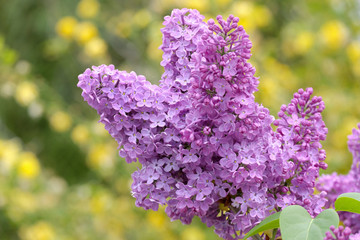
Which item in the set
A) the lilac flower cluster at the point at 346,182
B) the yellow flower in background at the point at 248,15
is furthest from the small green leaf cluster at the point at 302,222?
the yellow flower in background at the point at 248,15

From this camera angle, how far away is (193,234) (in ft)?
Result: 6.78

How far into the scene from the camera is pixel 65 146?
12.1 ft

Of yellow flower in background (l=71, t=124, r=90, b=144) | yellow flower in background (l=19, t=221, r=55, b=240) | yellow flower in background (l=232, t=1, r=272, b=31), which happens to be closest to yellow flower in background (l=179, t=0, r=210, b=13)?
yellow flower in background (l=232, t=1, r=272, b=31)

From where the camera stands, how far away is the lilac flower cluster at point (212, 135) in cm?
52

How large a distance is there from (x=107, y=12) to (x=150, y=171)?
8.92 feet

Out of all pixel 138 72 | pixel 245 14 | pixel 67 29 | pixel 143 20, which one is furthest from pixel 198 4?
pixel 67 29

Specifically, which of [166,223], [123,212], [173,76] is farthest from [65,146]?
[173,76]

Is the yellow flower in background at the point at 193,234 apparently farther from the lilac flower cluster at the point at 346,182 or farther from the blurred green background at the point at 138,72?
the lilac flower cluster at the point at 346,182

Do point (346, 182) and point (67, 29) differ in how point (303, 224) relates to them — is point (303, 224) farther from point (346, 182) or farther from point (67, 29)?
point (67, 29)

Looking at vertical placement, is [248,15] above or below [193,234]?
above

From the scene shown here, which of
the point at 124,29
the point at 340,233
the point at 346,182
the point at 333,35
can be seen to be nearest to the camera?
the point at 340,233

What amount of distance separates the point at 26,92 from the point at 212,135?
5.49 feet

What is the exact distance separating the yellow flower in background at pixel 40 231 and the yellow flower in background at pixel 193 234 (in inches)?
21.4

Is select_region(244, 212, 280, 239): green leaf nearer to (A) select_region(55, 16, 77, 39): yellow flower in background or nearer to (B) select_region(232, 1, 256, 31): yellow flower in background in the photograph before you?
(B) select_region(232, 1, 256, 31): yellow flower in background
